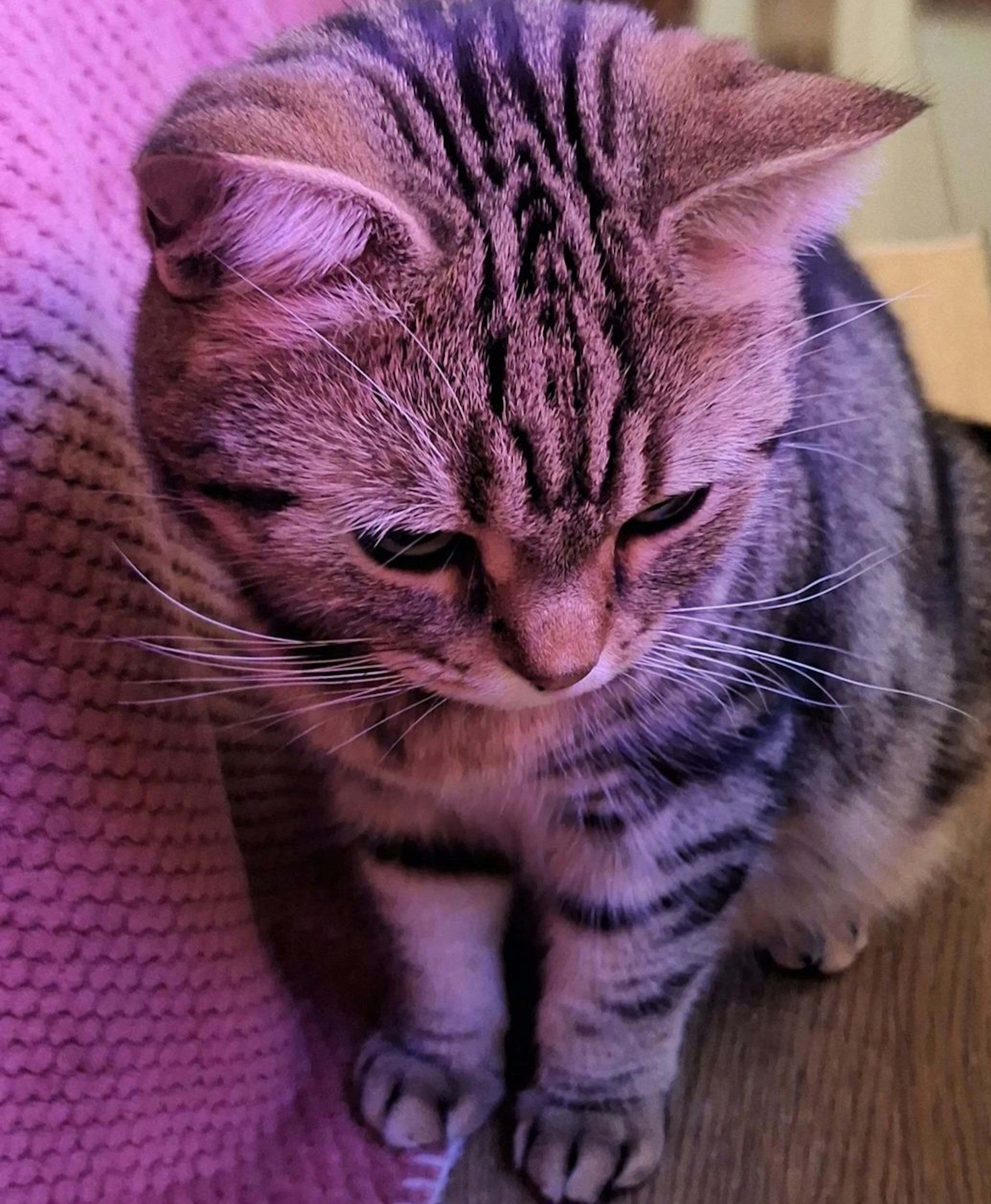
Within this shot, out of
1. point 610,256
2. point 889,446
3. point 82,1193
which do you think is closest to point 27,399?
point 610,256

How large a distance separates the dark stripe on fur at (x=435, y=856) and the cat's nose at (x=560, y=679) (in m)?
0.30

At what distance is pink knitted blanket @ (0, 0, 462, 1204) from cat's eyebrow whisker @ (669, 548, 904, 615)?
31cm

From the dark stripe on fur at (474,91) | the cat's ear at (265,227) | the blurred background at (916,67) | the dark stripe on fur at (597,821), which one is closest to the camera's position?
the cat's ear at (265,227)

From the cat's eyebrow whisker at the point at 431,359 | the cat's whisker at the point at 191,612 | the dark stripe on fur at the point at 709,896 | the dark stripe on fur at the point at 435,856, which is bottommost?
the dark stripe on fur at the point at 709,896

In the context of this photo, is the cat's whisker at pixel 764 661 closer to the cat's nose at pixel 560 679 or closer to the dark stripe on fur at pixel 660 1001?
the cat's nose at pixel 560 679

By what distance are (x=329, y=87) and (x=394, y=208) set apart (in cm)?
10

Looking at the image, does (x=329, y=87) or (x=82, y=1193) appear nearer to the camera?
(x=329, y=87)

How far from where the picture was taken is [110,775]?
690 millimetres

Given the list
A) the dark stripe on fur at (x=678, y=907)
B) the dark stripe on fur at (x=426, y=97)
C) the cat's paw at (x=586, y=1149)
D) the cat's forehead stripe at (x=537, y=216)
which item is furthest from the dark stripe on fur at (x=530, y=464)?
the cat's paw at (x=586, y=1149)

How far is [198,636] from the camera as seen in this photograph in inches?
33.3

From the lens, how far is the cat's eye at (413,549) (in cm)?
57

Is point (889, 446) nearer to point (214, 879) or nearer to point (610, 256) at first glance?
point (610, 256)

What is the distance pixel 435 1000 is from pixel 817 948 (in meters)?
0.35

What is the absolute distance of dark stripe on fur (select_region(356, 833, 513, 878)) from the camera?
35.0 inches
